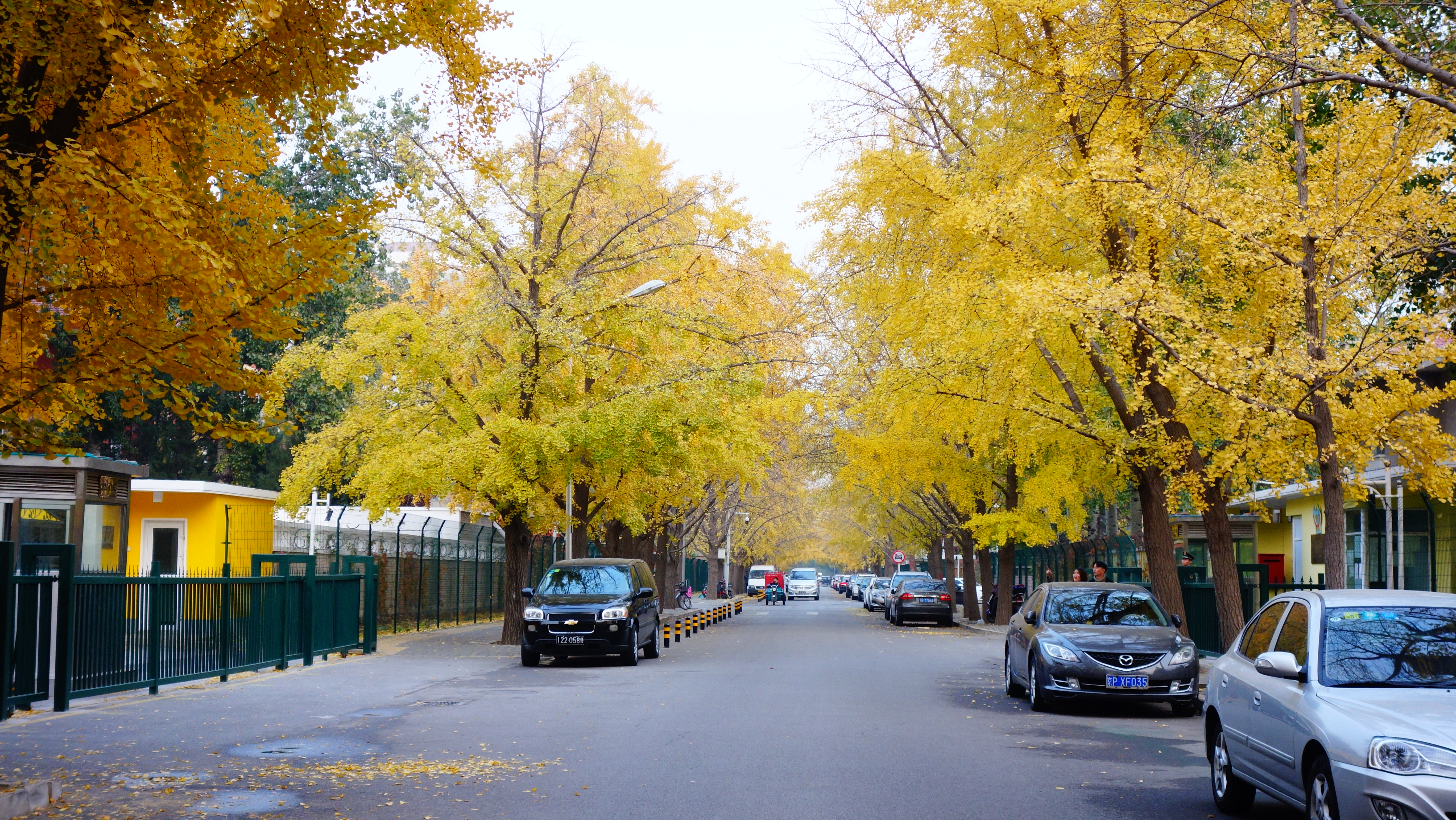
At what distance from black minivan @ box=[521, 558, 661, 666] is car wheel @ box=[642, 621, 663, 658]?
0.02 m

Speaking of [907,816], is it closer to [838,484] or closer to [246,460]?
[246,460]

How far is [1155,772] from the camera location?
10141 millimetres

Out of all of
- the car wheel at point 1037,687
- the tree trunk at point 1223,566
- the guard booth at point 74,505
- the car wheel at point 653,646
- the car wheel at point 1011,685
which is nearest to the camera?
the car wheel at point 1037,687

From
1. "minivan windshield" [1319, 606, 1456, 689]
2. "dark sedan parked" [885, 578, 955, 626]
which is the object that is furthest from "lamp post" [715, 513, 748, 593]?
"minivan windshield" [1319, 606, 1456, 689]

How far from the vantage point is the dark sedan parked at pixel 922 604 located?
39.8 metres

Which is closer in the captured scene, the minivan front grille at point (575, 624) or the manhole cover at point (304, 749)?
the manhole cover at point (304, 749)

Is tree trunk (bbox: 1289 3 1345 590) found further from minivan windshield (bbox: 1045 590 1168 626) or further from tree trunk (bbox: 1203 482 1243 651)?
tree trunk (bbox: 1203 482 1243 651)

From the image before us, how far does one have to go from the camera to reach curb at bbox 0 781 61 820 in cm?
777

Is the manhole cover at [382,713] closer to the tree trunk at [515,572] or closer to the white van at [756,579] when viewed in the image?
the tree trunk at [515,572]

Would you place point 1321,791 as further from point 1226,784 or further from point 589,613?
point 589,613

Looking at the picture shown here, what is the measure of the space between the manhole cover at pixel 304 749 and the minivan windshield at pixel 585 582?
34.3 feet

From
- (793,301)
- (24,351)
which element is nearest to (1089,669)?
(24,351)

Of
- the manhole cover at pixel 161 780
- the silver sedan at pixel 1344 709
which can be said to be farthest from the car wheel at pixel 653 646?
the silver sedan at pixel 1344 709

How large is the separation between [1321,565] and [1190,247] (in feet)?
47.8
